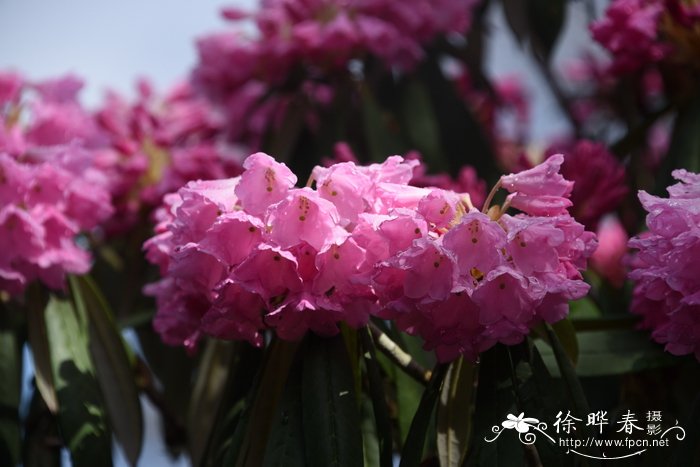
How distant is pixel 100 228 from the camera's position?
6.09ft

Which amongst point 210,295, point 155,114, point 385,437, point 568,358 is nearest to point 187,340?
point 210,295

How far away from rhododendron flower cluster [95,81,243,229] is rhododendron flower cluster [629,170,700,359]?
30.6 inches

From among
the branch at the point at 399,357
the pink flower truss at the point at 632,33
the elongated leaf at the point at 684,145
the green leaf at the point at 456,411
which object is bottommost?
the green leaf at the point at 456,411

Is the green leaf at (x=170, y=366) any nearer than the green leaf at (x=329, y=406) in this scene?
No

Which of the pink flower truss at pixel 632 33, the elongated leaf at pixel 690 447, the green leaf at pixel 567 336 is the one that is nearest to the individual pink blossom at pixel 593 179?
the pink flower truss at pixel 632 33

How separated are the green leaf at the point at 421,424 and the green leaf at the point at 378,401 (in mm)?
36

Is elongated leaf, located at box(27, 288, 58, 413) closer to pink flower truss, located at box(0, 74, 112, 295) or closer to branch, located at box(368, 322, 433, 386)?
pink flower truss, located at box(0, 74, 112, 295)

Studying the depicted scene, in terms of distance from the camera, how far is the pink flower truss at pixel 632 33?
1.53m

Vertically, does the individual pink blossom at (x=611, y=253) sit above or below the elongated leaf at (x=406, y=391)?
above

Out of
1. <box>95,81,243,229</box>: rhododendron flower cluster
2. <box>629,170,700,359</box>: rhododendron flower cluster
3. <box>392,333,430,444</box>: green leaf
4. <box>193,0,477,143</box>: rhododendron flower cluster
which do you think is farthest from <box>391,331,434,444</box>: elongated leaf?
<box>193,0,477,143</box>: rhododendron flower cluster

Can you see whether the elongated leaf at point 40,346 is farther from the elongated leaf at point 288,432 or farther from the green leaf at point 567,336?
the green leaf at point 567,336

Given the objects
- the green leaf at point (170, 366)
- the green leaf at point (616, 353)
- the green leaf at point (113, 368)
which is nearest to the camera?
the green leaf at point (616, 353)

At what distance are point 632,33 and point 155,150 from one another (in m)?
0.86

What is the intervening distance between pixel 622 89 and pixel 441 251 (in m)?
1.11
